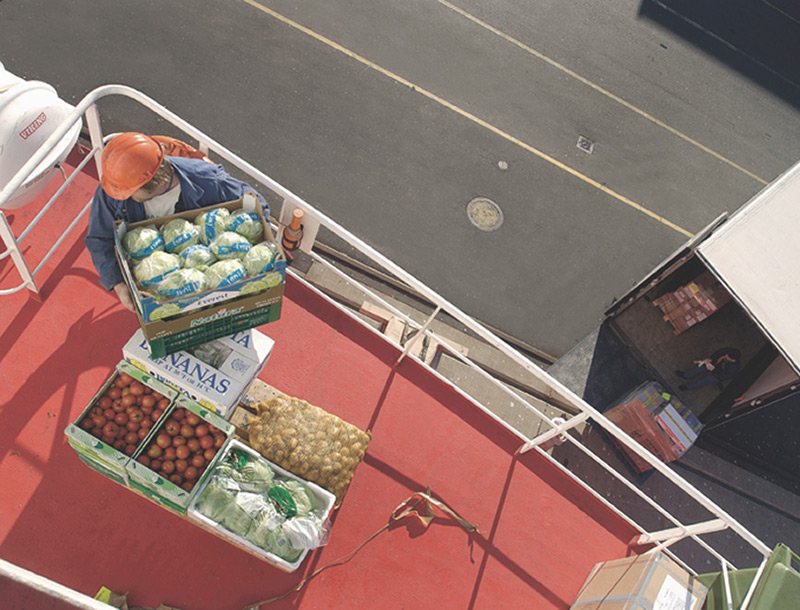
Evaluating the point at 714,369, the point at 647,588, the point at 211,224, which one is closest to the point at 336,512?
the point at 647,588

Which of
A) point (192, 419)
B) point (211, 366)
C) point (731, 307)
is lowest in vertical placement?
point (192, 419)

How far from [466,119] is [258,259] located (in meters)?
8.50

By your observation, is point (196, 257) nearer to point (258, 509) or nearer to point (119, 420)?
point (119, 420)

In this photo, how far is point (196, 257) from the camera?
165 inches

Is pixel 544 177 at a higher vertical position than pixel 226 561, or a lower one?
higher

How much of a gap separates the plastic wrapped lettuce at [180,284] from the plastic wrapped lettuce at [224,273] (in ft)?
0.31

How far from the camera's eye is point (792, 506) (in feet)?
31.7

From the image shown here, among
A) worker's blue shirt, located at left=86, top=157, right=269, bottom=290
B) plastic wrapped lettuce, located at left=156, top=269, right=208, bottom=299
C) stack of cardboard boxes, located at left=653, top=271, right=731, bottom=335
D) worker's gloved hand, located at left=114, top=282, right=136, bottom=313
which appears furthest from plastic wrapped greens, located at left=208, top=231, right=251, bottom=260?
stack of cardboard boxes, located at left=653, top=271, right=731, bottom=335

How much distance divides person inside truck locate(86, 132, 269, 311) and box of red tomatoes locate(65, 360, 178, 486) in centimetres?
67

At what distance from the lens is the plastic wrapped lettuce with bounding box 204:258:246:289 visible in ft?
13.4

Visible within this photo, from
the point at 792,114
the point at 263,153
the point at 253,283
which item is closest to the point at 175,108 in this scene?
the point at 263,153

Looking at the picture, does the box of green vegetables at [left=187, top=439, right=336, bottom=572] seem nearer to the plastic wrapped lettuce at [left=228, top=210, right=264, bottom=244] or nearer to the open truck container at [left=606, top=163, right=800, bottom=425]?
the plastic wrapped lettuce at [left=228, top=210, right=264, bottom=244]

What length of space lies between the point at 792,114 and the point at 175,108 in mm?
16106

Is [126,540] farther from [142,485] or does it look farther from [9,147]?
[9,147]
